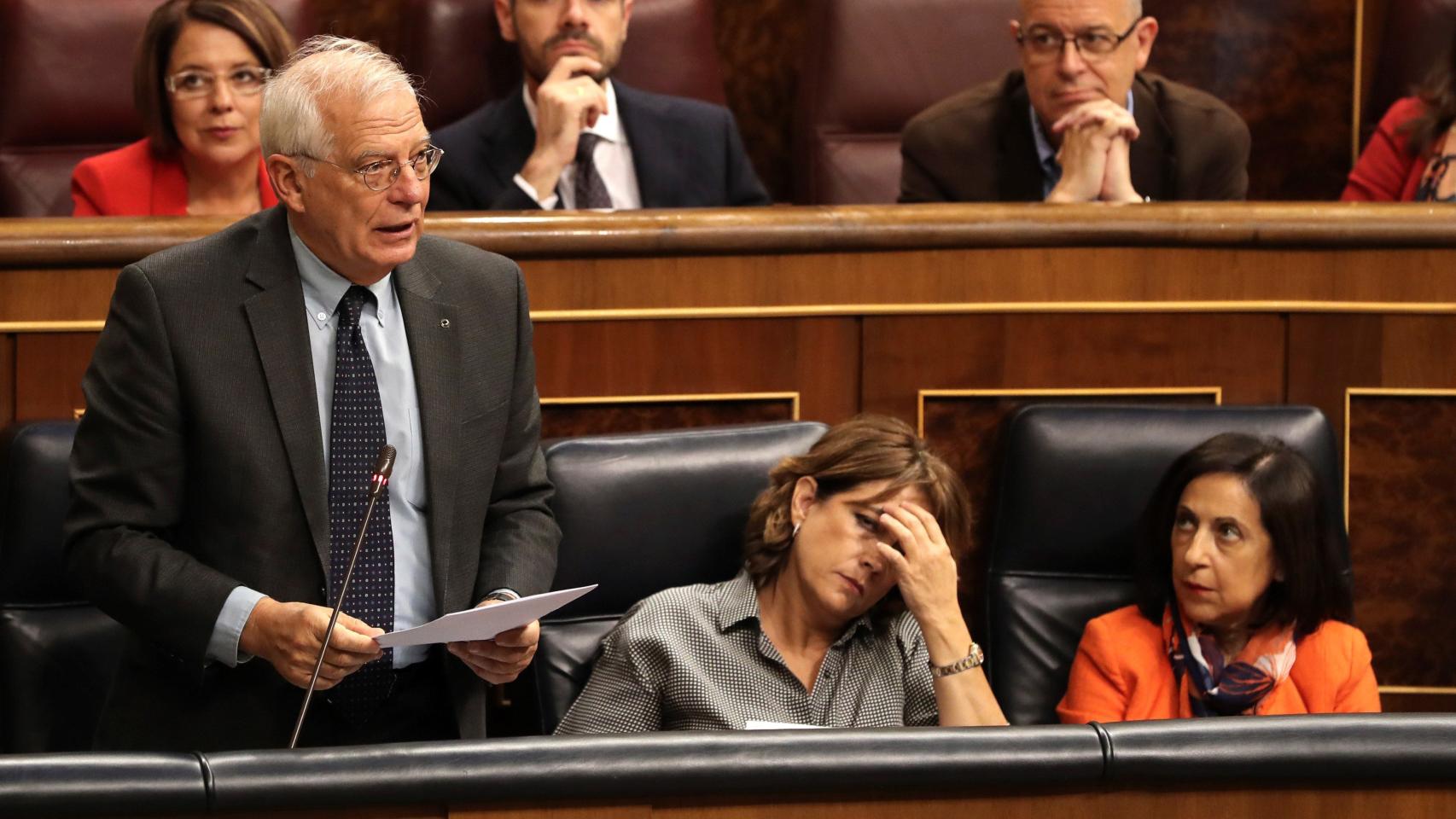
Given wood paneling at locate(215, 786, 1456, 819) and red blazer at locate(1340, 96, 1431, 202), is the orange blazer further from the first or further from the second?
red blazer at locate(1340, 96, 1431, 202)

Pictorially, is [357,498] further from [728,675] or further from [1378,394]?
[1378,394]

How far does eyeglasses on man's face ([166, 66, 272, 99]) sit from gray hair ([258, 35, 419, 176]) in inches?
25.7

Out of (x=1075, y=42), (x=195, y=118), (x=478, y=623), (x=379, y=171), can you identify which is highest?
(x=1075, y=42)

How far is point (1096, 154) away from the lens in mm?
1927

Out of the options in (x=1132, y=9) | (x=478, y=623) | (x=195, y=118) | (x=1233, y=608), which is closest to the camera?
(x=478, y=623)

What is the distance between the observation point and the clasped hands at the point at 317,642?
1167 mm

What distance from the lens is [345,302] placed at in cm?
130

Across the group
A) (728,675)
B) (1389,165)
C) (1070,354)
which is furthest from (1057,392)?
(1389,165)

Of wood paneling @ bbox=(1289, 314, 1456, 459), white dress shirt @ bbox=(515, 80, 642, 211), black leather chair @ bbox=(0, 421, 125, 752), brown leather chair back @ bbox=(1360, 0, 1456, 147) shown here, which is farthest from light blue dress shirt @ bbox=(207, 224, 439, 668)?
brown leather chair back @ bbox=(1360, 0, 1456, 147)

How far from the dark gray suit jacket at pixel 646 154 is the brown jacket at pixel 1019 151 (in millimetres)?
225

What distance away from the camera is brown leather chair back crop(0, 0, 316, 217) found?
2.24m

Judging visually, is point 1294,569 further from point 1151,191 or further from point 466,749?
point 466,749

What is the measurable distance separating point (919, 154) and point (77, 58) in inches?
40.6

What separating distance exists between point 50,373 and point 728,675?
65 centimetres
